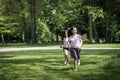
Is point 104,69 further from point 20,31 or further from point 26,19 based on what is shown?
point 20,31

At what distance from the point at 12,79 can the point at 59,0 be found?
8108mm

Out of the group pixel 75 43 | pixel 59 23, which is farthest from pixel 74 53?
pixel 59 23

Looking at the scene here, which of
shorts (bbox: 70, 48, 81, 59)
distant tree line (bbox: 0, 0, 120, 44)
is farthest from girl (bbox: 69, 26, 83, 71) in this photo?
distant tree line (bbox: 0, 0, 120, 44)

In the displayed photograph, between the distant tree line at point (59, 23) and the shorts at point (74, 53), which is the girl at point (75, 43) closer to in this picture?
the shorts at point (74, 53)

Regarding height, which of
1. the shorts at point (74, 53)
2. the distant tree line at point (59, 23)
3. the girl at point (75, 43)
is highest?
the girl at point (75, 43)

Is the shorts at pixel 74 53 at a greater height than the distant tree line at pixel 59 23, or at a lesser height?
greater

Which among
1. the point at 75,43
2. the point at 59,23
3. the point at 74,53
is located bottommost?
the point at 59,23

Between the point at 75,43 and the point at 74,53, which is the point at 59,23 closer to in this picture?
the point at 75,43

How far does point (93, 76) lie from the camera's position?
11.9 meters

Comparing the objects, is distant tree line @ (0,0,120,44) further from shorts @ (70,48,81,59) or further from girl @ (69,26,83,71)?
shorts @ (70,48,81,59)

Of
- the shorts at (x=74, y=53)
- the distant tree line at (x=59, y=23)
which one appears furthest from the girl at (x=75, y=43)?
the distant tree line at (x=59, y=23)

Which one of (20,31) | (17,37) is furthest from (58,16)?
(17,37)

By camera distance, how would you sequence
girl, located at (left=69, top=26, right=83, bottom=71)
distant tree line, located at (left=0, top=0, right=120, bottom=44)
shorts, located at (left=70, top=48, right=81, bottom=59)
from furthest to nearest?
distant tree line, located at (left=0, top=0, right=120, bottom=44)
girl, located at (left=69, top=26, right=83, bottom=71)
shorts, located at (left=70, top=48, right=81, bottom=59)

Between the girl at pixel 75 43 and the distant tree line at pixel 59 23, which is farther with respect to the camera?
the distant tree line at pixel 59 23
